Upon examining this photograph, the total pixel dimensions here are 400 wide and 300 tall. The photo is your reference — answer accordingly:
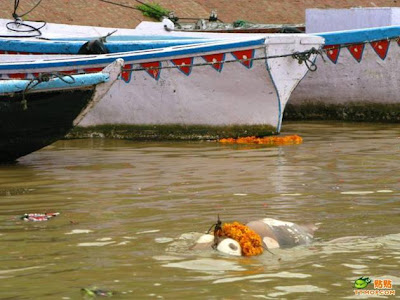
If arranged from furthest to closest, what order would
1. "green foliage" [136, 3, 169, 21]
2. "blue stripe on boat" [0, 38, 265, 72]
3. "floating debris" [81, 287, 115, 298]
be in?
"green foliage" [136, 3, 169, 21], "blue stripe on boat" [0, 38, 265, 72], "floating debris" [81, 287, 115, 298]

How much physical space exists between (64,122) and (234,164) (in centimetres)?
190

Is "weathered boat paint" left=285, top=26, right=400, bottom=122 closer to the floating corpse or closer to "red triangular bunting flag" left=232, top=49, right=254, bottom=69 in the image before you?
"red triangular bunting flag" left=232, top=49, right=254, bottom=69

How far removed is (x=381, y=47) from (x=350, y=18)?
6.57ft

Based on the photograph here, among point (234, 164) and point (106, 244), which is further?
point (234, 164)

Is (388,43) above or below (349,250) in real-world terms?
above

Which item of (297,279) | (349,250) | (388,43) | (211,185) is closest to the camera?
(297,279)

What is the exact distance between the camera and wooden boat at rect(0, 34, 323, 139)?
13.4m

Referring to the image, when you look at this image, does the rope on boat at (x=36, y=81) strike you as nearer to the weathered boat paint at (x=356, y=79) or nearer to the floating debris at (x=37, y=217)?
the floating debris at (x=37, y=217)

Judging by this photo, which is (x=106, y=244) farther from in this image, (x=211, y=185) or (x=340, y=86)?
(x=340, y=86)

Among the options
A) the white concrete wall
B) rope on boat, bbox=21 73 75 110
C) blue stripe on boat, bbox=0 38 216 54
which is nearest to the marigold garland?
rope on boat, bbox=21 73 75 110

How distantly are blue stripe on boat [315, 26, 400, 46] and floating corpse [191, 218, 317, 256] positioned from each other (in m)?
8.79

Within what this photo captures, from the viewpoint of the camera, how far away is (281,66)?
44.2ft

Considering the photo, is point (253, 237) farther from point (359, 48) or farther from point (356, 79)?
point (356, 79)

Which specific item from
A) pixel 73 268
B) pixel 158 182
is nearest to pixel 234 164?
pixel 158 182
